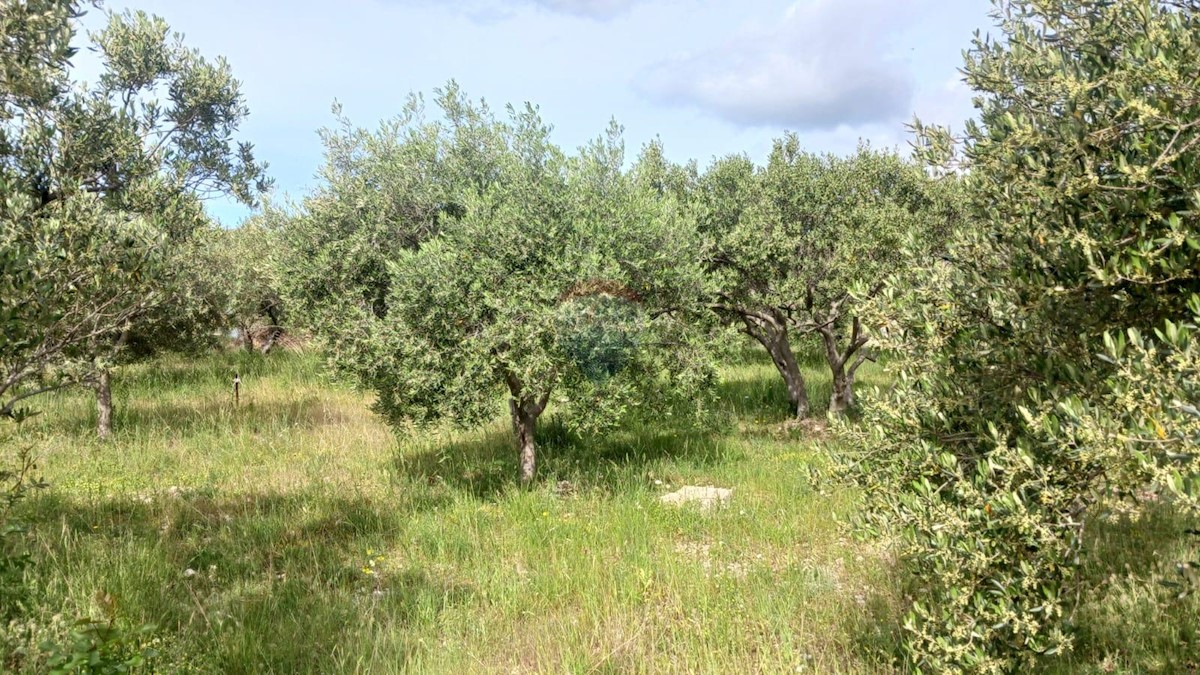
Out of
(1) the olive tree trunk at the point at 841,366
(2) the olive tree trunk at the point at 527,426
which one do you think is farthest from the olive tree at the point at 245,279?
(1) the olive tree trunk at the point at 841,366

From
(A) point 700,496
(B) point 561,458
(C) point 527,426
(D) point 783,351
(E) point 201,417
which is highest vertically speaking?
(D) point 783,351

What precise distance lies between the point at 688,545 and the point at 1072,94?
267 inches

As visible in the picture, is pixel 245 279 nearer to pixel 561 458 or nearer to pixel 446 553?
pixel 561 458

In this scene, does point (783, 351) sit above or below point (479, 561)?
above

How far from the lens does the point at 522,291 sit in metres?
10.4

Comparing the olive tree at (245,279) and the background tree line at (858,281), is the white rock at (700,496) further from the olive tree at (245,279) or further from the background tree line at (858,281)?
the olive tree at (245,279)

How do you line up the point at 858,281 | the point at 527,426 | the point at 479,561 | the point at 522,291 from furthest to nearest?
the point at 527,426 → the point at 522,291 → the point at 479,561 → the point at 858,281

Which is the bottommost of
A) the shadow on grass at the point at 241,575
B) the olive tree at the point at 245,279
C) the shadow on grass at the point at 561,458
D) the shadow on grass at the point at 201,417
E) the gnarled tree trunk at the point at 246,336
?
the shadow on grass at the point at 241,575

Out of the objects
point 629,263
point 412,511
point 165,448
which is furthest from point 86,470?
point 629,263

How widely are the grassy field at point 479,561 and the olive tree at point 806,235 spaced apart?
422cm

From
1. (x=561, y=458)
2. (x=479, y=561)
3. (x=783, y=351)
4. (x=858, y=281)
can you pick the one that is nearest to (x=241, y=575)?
(x=479, y=561)

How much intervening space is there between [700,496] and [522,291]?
434cm

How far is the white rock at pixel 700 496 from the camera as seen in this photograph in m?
10.4

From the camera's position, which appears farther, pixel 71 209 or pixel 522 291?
pixel 522 291
